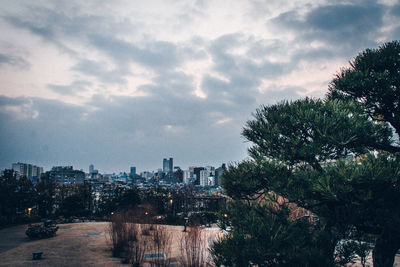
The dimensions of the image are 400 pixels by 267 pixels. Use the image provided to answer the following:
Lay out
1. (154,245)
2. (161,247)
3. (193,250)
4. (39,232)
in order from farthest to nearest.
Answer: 1. (39,232)
2. (154,245)
3. (161,247)
4. (193,250)

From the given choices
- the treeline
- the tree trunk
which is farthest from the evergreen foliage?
the treeline

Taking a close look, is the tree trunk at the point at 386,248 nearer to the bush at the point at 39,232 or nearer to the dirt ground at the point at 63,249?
the dirt ground at the point at 63,249

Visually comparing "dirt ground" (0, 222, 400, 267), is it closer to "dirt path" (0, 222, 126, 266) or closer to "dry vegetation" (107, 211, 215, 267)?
"dirt path" (0, 222, 126, 266)

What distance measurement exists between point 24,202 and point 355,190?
15.7 m

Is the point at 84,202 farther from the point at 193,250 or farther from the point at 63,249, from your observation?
the point at 193,250

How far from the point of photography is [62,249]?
7734mm

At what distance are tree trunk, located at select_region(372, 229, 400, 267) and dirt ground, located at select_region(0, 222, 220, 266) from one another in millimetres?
3434

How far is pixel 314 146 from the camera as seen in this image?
234 centimetres

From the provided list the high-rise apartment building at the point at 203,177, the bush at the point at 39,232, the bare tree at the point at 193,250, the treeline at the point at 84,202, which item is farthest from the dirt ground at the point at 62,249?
the high-rise apartment building at the point at 203,177

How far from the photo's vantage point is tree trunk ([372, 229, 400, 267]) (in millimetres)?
2431

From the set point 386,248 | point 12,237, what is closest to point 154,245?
point 386,248

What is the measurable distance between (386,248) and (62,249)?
Answer: 8651 mm

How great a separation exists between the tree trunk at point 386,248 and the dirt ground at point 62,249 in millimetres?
3434

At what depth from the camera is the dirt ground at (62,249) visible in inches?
251
